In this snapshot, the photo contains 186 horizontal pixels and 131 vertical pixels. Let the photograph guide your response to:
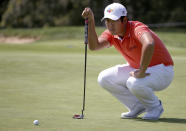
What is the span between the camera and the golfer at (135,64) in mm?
4895

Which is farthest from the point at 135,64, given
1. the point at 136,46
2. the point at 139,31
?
the point at 139,31

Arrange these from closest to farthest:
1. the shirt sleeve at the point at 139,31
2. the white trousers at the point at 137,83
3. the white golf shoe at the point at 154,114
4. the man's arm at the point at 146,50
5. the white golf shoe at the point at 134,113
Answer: the man's arm at the point at 146,50
the shirt sleeve at the point at 139,31
the white trousers at the point at 137,83
the white golf shoe at the point at 154,114
the white golf shoe at the point at 134,113

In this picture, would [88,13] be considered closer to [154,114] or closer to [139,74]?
[139,74]

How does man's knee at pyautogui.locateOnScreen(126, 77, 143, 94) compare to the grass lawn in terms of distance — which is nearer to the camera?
the grass lawn

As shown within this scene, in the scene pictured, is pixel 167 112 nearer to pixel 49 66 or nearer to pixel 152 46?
pixel 152 46

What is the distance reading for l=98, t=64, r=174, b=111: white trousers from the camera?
4949 mm

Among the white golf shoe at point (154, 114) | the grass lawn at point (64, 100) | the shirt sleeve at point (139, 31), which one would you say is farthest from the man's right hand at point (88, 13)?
the white golf shoe at point (154, 114)

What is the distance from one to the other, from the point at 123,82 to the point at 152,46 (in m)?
0.78

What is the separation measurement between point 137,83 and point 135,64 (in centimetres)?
41

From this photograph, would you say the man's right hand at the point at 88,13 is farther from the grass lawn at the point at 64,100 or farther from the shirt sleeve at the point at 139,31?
the grass lawn at the point at 64,100

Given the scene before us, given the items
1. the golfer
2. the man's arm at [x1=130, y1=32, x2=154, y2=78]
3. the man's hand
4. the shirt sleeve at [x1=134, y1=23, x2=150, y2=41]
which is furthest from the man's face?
the man's hand

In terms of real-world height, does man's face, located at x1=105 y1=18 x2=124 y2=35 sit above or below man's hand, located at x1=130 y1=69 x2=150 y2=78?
above

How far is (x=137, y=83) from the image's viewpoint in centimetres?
491

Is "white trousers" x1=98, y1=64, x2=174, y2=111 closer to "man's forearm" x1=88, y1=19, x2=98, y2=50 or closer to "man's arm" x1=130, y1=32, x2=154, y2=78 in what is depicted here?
"man's arm" x1=130, y1=32, x2=154, y2=78
